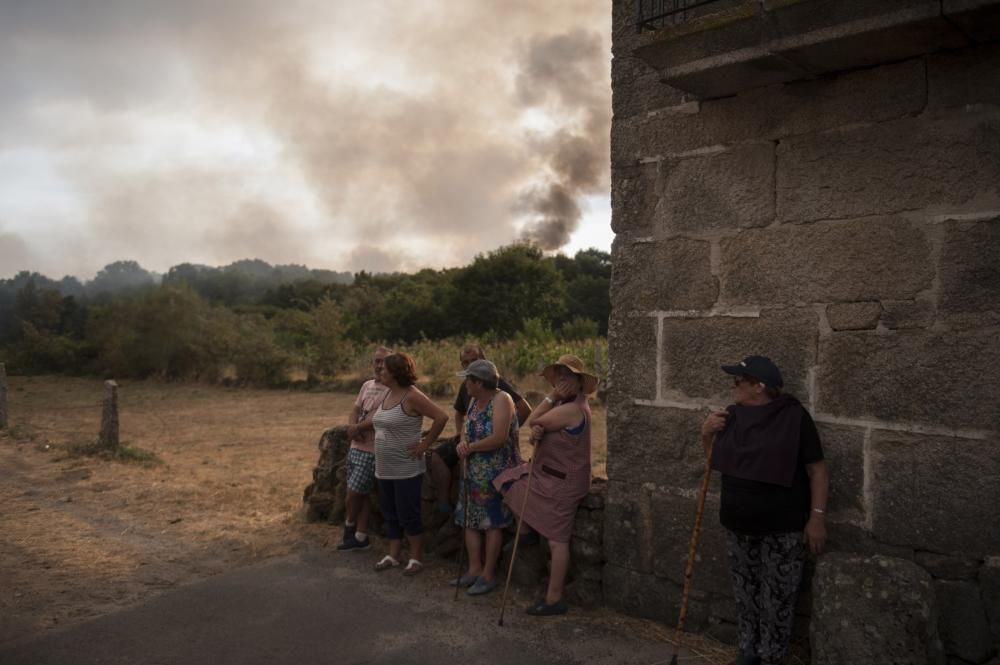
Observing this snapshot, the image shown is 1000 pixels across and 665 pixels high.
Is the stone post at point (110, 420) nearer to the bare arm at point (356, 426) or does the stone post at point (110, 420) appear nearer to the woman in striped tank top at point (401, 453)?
the bare arm at point (356, 426)

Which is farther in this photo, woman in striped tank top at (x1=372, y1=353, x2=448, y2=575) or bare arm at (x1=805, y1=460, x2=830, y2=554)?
woman in striped tank top at (x1=372, y1=353, x2=448, y2=575)

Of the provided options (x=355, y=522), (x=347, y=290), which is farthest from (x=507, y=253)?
(x=355, y=522)

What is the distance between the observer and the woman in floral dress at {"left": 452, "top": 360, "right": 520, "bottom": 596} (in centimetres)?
553

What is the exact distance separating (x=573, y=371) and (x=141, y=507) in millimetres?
5921

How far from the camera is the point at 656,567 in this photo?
4801 mm

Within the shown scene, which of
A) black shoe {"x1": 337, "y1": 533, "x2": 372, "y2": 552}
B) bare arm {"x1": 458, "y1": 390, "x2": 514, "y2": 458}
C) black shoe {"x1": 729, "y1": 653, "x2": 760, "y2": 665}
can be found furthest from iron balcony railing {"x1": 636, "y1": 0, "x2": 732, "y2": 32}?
black shoe {"x1": 337, "y1": 533, "x2": 372, "y2": 552}

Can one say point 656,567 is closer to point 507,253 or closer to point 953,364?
point 953,364

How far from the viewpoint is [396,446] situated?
5.95 meters

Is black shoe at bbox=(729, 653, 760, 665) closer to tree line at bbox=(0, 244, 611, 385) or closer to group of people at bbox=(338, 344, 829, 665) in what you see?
group of people at bbox=(338, 344, 829, 665)

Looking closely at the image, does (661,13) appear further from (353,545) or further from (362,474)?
(353,545)

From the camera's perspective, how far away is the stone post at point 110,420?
38.9 ft

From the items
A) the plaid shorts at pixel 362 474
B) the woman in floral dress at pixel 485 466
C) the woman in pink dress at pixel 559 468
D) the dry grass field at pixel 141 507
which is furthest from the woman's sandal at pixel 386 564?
the woman in pink dress at pixel 559 468

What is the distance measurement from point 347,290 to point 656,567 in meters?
40.1

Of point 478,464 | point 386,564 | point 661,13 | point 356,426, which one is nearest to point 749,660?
point 478,464
